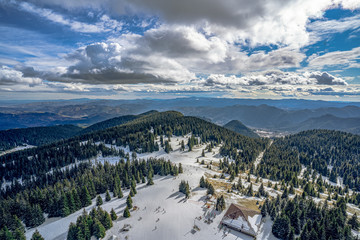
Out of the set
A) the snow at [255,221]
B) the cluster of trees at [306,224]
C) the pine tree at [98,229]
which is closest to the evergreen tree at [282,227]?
the cluster of trees at [306,224]

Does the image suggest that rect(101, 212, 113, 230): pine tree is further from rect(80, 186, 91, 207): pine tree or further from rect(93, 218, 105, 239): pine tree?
rect(80, 186, 91, 207): pine tree

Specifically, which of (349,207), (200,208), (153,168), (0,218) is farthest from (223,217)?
(349,207)

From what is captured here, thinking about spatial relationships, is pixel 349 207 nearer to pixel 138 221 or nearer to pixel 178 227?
pixel 178 227

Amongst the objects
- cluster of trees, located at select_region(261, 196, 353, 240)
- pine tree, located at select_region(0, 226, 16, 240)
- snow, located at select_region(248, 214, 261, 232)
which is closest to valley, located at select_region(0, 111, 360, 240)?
cluster of trees, located at select_region(261, 196, 353, 240)

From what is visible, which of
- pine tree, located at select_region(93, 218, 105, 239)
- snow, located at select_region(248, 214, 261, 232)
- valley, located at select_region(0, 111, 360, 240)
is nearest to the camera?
pine tree, located at select_region(93, 218, 105, 239)

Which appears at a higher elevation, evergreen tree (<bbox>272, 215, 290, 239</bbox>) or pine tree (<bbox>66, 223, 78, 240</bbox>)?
pine tree (<bbox>66, 223, 78, 240</bbox>)

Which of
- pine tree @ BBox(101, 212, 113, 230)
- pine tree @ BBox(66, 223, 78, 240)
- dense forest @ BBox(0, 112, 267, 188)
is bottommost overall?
dense forest @ BBox(0, 112, 267, 188)

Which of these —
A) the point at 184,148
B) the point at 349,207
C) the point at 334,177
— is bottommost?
the point at 334,177

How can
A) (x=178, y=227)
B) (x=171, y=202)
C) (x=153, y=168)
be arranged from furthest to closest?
(x=153, y=168), (x=171, y=202), (x=178, y=227)
